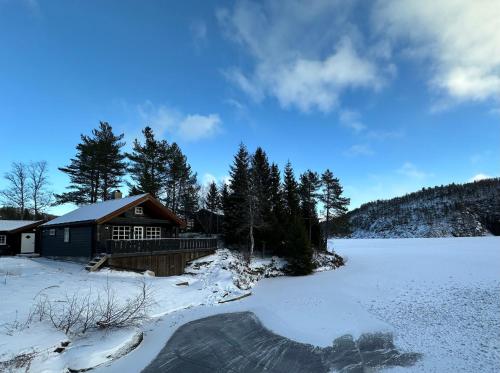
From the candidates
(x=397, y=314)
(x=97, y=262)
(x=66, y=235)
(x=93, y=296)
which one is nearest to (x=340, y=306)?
(x=397, y=314)

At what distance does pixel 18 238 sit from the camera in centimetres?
3164

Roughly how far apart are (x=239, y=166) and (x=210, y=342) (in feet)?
78.4

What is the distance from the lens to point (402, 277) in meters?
21.9

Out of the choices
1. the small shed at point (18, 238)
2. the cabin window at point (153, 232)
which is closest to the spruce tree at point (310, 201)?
the cabin window at point (153, 232)

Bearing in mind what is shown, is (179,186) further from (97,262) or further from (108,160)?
(97,262)

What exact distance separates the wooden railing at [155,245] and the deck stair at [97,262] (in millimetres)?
469

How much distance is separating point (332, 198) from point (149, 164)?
25.1 meters

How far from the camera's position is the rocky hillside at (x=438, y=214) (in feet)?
331

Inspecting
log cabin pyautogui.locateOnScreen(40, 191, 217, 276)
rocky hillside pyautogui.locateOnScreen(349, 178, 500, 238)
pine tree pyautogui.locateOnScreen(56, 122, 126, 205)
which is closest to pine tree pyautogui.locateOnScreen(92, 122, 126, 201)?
pine tree pyautogui.locateOnScreen(56, 122, 126, 205)

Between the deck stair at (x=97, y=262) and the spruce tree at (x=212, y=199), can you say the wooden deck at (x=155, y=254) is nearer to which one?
the deck stair at (x=97, y=262)

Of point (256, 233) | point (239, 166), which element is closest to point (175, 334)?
point (256, 233)

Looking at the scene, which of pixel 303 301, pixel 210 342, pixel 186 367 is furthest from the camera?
pixel 303 301

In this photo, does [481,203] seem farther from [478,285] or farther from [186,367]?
[186,367]

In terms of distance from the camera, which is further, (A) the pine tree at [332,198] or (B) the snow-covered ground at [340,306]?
(A) the pine tree at [332,198]
